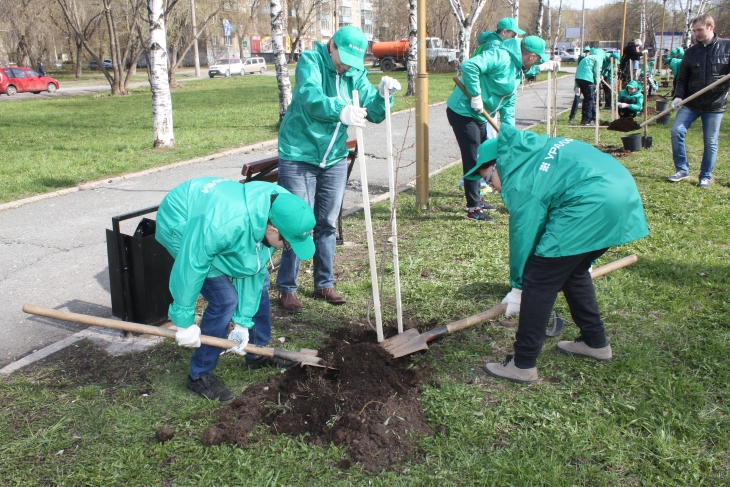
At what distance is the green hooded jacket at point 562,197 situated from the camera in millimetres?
2787

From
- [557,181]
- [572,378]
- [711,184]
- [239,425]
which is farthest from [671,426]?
[711,184]

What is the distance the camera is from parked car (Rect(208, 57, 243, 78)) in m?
39.7

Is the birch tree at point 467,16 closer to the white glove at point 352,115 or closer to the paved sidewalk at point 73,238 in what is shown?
the paved sidewalk at point 73,238

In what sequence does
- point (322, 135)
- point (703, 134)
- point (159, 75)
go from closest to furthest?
point (322, 135), point (703, 134), point (159, 75)

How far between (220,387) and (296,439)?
23.3 inches

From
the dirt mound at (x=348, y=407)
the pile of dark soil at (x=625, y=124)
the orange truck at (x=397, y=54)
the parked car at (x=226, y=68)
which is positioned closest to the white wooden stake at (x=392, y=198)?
the dirt mound at (x=348, y=407)

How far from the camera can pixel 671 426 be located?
2834mm

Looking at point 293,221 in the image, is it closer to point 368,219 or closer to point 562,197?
point 368,219

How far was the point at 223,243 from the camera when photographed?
106 inches

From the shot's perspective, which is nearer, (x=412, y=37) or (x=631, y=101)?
(x=631, y=101)

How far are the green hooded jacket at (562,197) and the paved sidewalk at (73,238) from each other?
0.68 meters

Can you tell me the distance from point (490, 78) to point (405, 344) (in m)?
3.45

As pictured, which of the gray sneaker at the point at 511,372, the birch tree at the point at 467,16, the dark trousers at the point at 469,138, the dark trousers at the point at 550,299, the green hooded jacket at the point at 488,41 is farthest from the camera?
the birch tree at the point at 467,16

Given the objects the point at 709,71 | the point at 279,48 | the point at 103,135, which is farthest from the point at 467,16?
the point at 709,71
